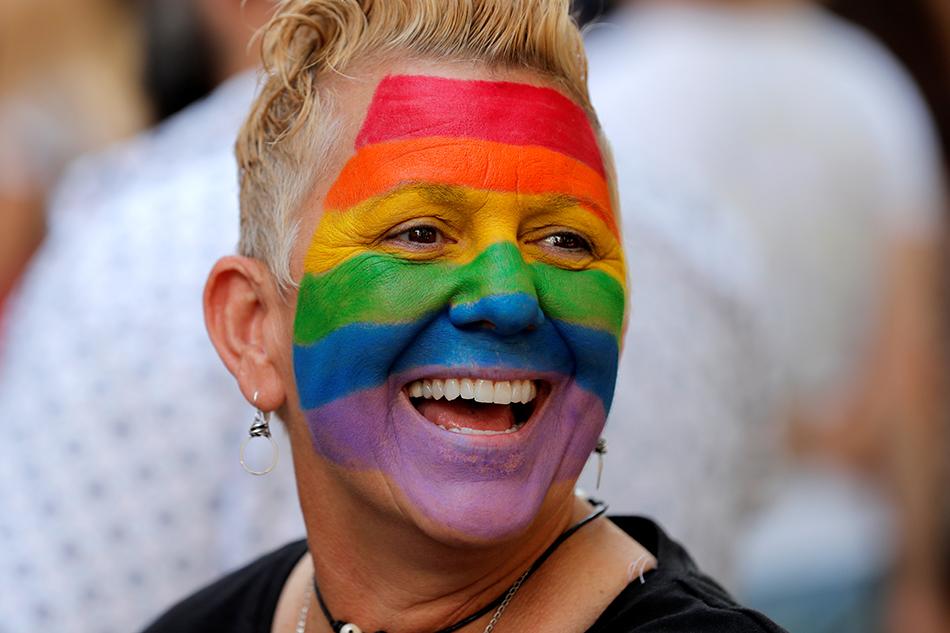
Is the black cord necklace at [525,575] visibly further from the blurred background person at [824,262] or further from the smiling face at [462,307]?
the blurred background person at [824,262]

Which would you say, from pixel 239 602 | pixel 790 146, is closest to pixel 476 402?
pixel 239 602

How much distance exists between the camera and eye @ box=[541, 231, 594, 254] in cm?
236

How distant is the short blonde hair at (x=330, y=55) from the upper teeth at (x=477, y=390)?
1.06ft

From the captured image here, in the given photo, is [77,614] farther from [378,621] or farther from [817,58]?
[817,58]

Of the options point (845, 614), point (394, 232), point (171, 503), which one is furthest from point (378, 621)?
point (845, 614)

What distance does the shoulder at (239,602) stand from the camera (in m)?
2.84

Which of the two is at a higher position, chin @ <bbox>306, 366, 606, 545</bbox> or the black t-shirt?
chin @ <bbox>306, 366, 606, 545</bbox>

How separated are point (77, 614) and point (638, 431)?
5.15 feet

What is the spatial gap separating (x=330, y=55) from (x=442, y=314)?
50cm

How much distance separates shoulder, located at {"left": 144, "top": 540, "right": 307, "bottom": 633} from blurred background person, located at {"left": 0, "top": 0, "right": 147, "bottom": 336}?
2635 millimetres

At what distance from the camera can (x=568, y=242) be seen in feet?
7.80

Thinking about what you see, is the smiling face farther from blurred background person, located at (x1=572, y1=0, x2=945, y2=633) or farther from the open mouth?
blurred background person, located at (x1=572, y1=0, x2=945, y2=633)

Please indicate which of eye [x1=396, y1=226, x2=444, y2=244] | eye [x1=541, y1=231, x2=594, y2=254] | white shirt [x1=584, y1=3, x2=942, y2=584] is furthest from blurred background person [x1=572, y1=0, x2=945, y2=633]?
eye [x1=396, y1=226, x2=444, y2=244]

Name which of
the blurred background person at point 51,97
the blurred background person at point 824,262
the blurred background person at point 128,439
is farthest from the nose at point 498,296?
the blurred background person at point 51,97
